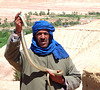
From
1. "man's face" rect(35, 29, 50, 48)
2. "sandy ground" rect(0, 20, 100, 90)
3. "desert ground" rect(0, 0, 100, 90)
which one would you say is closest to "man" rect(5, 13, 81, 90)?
"man's face" rect(35, 29, 50, 48)

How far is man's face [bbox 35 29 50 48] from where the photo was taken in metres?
2.06

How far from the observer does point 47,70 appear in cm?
194

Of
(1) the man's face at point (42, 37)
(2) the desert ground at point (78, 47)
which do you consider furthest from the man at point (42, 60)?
(2) the desert ground at point (78, 47)

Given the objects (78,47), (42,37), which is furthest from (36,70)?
(78,47)

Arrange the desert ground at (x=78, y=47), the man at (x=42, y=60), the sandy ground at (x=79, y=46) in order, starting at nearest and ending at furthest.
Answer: the man at (x=42, y=60)
the desert ground at (x=78, y=47)
the sandy ground at (x=79, y=46)

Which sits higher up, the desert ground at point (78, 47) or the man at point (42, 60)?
the man at point (42, 60)

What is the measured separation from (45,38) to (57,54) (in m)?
0.16

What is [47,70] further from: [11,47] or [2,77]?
[2,77]

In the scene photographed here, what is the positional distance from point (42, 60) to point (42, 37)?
0.60 feet

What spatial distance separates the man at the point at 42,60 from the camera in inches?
78.7

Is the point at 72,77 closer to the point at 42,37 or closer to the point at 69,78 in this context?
the point at 69,78

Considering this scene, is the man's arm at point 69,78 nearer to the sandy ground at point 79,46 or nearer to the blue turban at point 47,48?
the blue turban at point 47,48

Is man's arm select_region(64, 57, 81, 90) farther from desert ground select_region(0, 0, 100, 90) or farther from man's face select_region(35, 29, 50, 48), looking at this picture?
desert ground select_region(0, 0, 100, 90)

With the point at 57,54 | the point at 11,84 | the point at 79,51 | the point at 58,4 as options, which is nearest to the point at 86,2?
the point at 58,4
